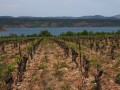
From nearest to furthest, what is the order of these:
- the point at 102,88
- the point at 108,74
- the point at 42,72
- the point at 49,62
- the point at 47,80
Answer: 1. the point at 102,88
2. the point at 47,80
3. the point at 108,74
4. the point at 42,72
5. the point at 49,62

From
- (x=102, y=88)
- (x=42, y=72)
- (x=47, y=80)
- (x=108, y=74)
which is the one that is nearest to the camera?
(x=102, y=88)

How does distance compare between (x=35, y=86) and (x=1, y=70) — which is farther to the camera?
(x=1, y=70)

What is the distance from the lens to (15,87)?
21688mm

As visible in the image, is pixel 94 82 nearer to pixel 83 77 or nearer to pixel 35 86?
pixel 83 77

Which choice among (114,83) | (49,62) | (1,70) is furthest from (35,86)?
(49,62)

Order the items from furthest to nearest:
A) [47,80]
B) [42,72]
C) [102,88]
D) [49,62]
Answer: [49,62]
[42,72]
[47,80]
[102,88]

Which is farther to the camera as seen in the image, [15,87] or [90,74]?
[90,74]

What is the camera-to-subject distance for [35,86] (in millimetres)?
21859

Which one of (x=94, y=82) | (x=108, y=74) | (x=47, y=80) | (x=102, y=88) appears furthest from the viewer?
(x=108, y=74)

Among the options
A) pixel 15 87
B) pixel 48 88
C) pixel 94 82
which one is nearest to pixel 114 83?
pixel 94 82

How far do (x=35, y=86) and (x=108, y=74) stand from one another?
661 centimetres

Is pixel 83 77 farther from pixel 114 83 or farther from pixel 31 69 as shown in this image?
pixel 31 69

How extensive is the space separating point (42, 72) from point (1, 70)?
13.3 ft

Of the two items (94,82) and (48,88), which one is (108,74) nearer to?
(94,82)
